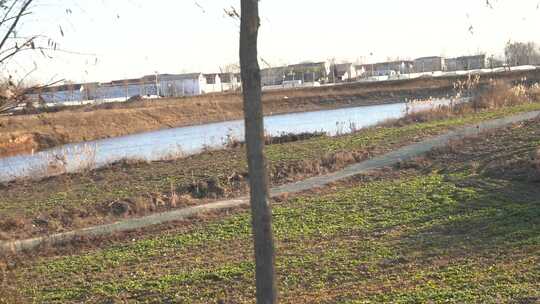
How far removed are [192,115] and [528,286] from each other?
58.5 m

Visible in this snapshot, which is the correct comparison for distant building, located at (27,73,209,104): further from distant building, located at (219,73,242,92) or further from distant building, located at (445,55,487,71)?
distant building, located at (445,55,487,71)

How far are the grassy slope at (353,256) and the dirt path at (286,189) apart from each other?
98cm

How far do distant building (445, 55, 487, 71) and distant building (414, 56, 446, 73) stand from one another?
1.48 meters

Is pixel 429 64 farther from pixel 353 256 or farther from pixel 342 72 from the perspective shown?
pixel 353 256

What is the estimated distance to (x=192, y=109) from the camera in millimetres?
65438

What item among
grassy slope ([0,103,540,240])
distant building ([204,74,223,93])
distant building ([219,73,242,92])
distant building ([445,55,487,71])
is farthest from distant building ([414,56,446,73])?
grassy slope ([0,103,540,240])

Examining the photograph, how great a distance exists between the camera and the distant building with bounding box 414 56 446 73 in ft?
427

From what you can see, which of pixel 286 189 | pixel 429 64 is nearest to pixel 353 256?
pixel 286 189

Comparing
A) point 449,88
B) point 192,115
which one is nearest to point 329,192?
point 192,115

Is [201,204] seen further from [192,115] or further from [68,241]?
[192,115]

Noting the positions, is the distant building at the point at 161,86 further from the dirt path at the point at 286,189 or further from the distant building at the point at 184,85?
the dirt path at the point at 286,189

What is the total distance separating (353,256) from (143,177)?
32.1ft

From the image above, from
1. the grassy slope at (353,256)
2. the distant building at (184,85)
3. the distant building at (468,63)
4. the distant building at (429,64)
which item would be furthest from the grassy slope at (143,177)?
the distant building at (429,64)

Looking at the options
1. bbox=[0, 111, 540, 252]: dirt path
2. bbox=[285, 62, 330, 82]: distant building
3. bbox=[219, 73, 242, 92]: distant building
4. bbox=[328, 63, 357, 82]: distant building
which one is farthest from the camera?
bbox=[285, 62, 330, 82]: distant building
